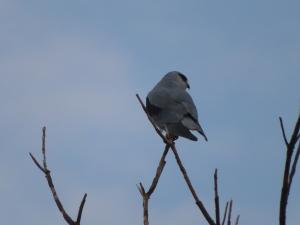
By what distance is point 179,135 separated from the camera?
6.27 meters

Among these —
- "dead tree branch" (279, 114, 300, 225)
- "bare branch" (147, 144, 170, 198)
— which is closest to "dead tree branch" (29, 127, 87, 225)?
"bare branch" (147, 144, 170, 198)

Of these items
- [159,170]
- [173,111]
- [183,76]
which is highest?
[183,76]

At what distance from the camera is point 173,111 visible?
22.2ft

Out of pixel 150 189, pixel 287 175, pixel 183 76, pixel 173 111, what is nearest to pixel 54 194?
pixel 150 189

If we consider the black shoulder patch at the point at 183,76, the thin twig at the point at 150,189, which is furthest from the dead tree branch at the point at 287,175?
the black shoulder patch at the point at 183,76

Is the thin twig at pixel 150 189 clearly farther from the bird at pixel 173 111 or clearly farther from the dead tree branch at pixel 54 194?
the bird at pixel 173 111

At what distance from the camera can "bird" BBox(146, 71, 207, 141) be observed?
6.33m

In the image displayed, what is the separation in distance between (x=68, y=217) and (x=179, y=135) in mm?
4123

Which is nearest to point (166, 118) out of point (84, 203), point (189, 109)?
point (189, 109)

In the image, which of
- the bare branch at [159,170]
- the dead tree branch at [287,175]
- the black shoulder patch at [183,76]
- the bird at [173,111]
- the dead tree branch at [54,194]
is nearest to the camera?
the dead tree branch at [287,175]

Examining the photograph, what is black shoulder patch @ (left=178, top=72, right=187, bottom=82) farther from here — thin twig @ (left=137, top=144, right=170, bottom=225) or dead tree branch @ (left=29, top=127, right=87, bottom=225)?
dead tree branch @ (left=29, top=127, right=87, bottom=225)

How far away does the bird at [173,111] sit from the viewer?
6.33 m

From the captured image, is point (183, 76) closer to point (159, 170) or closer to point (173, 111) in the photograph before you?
point (173, 111)

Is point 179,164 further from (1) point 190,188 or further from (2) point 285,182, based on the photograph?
(2) point 285,182
